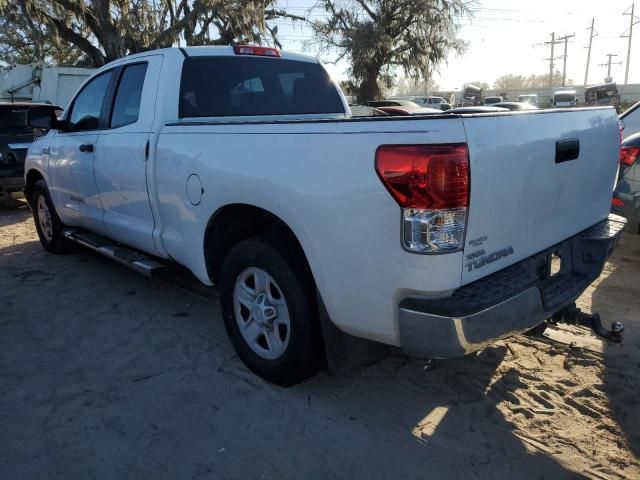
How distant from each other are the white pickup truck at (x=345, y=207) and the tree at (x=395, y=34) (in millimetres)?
27781

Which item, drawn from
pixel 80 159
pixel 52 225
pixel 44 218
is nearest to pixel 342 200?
pixel 80 159

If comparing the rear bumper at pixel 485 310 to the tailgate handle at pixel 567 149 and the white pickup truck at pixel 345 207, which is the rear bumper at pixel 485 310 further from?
the tailgate handle at pixel 567 149

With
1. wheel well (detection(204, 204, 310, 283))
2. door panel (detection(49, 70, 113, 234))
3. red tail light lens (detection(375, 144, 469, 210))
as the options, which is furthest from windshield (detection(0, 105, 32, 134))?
red tail light lens (detection(375, 144, 469, 210))

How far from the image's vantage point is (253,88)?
167 inches

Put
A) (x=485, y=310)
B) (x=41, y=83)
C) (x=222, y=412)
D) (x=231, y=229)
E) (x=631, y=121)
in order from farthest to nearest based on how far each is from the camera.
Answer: (x=41, y=83)
(x=631, y=121)
(x=231, y=229)
(x=222, y=412)
(x=485, y=310)

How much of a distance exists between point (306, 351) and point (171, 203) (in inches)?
58.1

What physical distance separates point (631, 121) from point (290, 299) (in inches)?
262

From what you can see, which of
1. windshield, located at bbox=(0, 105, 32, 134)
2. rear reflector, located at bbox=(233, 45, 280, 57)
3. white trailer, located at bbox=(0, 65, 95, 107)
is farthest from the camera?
white trailer, located at bbox=(0, 65, 95, 107)

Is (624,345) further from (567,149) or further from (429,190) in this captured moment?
(429,190)

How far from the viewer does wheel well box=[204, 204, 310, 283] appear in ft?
10.1

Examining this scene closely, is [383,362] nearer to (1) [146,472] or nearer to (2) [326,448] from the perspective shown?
(2) [326,448]

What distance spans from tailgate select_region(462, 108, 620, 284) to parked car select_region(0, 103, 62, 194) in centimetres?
886

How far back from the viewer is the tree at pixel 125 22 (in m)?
19.5

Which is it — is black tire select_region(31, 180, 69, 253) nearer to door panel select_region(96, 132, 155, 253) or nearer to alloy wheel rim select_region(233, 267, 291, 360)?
door panel select_region(96, 132, 155, 253)
